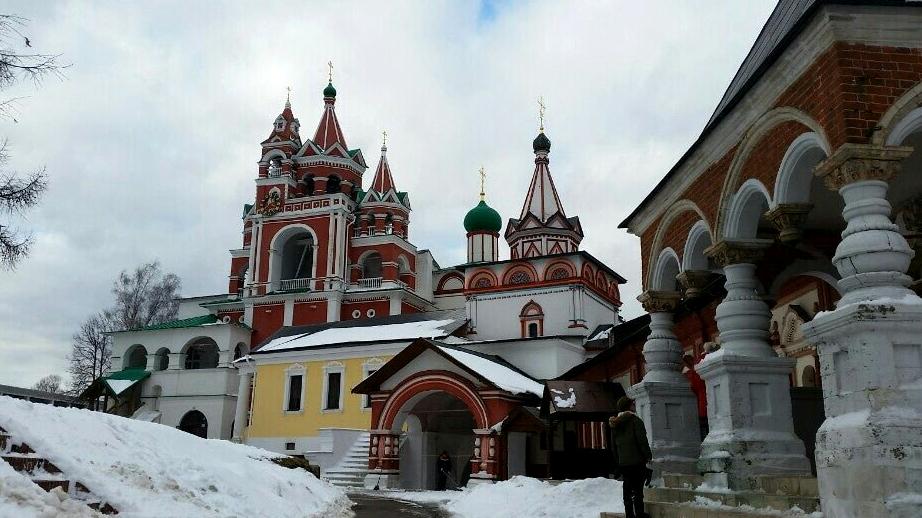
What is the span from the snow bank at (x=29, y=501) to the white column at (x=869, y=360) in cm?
555

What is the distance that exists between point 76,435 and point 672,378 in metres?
6.72

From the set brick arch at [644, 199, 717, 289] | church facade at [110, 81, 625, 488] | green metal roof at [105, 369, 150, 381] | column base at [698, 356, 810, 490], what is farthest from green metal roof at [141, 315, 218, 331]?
column base at [698, 356, 810, 490]

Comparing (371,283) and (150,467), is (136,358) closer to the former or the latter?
(371,283)

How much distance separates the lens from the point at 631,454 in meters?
7.05

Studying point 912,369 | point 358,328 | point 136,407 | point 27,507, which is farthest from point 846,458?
point 136,407

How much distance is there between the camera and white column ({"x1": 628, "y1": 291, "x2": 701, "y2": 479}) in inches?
358

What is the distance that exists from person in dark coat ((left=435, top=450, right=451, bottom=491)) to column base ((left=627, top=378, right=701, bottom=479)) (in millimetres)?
13769

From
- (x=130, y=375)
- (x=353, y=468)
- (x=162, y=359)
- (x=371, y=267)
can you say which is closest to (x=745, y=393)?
(x=353, y=468)

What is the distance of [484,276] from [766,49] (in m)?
23.6

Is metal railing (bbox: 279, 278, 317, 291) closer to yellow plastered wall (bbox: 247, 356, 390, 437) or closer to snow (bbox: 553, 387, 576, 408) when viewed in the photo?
yellow plastered wall (bbox: 247, 356, 390, 437)

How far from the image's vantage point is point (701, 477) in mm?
7922

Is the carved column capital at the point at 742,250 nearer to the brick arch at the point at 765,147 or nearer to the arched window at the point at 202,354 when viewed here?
the brick arch at the point at 765,147

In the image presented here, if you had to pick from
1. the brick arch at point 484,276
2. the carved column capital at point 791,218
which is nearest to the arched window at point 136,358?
the brick arch at point 484,276

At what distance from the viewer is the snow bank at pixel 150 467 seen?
671 cm
